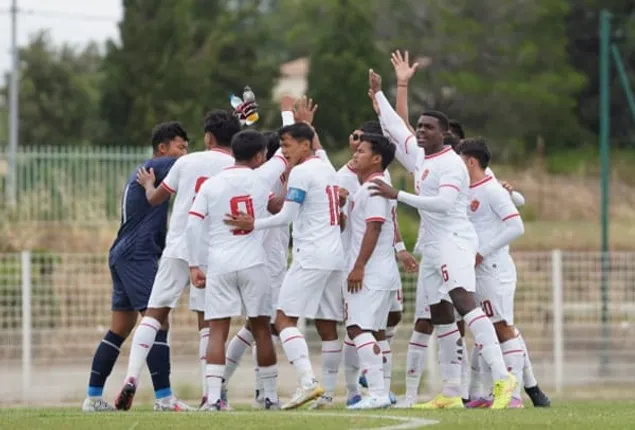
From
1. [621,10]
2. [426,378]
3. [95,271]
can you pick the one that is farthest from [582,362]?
[621,10]

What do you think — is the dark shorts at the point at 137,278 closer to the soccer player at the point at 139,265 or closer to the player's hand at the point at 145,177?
the soccer player at the point at 139,265

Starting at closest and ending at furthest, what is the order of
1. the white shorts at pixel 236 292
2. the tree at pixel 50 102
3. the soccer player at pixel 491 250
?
the white shorts at pixel 236 292, the soccer player at pixel 491 250, the tree at pixel 50 102

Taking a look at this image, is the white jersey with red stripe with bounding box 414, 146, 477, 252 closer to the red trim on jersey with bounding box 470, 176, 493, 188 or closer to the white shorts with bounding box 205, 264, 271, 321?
the red trim on jersey with bounding box 470, 176, 493, 188

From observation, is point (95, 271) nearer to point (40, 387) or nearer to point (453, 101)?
point (40, 387)

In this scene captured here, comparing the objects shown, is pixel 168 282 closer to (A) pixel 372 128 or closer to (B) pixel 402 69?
(A) pixel 372 128

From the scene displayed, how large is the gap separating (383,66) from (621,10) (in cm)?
1353

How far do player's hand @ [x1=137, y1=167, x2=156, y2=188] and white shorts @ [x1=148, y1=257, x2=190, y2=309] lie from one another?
0.64 m

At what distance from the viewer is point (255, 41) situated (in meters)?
60.6

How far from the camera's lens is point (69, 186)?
104 ft

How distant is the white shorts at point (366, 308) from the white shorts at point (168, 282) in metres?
1.38

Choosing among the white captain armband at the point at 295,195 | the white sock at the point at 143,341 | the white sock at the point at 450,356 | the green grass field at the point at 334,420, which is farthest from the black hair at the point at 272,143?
the green grass field at the point at 334,420

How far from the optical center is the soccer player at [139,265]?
14469mm

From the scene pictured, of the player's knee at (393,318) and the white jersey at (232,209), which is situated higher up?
the white jersey at (232,209)

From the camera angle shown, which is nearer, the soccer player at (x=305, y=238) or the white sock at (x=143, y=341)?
the soccer player at (x=305, y=238)
